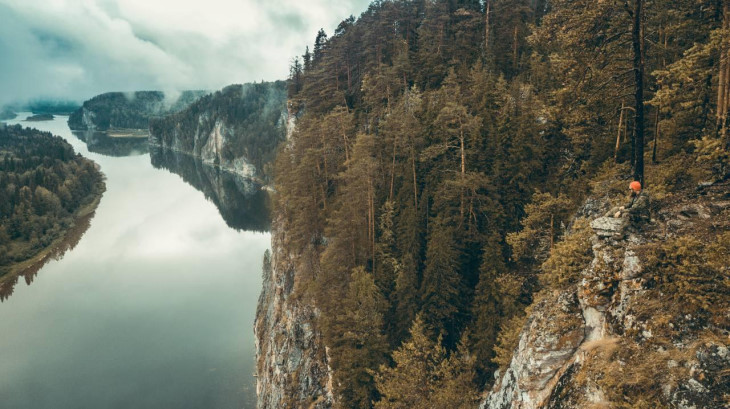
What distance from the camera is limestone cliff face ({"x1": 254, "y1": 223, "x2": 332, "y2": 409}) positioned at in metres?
31.1

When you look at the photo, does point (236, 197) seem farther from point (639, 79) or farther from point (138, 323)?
point (639, 79)

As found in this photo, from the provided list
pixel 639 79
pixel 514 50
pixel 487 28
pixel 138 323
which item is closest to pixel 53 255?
pixel 138 323

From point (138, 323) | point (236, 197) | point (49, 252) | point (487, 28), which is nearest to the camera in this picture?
point (487, 28)

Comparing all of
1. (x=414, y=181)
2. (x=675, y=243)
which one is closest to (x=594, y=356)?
(x=675, y=243)

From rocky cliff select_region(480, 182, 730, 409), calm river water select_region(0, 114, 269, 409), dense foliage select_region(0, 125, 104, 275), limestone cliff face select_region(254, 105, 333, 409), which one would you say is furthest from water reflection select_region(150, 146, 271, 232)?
rocky cliff select_region(480, 182, 730, 409)

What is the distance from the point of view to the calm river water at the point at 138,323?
45500 millimetres

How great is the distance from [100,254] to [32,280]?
12.6m

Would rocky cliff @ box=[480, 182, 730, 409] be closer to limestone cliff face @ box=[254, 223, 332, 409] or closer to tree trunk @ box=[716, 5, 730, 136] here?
tree trunk @ box=[716, 5, 730, 136]

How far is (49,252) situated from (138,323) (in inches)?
2153

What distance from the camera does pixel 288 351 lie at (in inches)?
1382

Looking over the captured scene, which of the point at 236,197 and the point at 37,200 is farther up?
the point at 37,200

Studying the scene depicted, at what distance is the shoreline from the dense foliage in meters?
1.26

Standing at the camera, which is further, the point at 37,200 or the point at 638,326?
the point at 37,200

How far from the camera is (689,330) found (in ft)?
27.9
